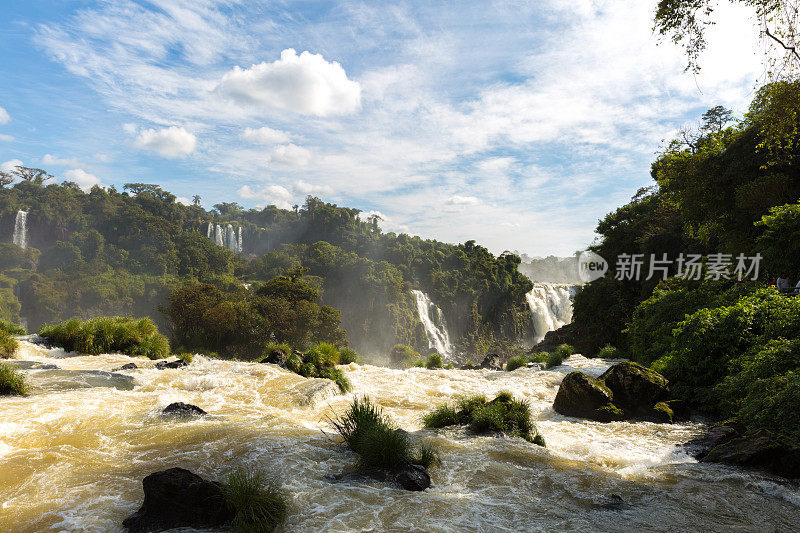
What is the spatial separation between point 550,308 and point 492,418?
5467 centimetres

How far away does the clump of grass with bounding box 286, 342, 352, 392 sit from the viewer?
1382 cm

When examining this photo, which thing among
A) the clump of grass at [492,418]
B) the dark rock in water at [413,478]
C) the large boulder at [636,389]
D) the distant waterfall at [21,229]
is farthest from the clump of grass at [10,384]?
the distant waterfall at [21,229]

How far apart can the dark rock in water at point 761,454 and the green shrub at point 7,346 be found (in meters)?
19.1

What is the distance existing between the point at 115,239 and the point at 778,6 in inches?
2789

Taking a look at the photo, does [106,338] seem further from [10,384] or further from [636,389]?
[636,389]

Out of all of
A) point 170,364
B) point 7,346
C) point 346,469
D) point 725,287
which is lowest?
point 170,364

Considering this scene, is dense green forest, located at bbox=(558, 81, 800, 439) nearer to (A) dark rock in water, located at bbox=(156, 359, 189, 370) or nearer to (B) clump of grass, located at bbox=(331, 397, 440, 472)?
(B) clump of grass, located at bbox=(331, 397, 440, 472)

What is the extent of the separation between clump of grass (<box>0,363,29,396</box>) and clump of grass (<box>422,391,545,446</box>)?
8.62 meters

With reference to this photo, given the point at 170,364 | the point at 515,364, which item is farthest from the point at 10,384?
the point at 515,364

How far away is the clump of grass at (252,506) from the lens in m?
3.69

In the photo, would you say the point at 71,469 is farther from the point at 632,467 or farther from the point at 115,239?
the point at 115,239

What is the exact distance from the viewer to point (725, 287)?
47.0ft

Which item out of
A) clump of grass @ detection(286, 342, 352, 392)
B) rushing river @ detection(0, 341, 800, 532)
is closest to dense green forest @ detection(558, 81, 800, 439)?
rushing river @ detection(0, 341, 800, 532)

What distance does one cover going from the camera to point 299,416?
8.66m
